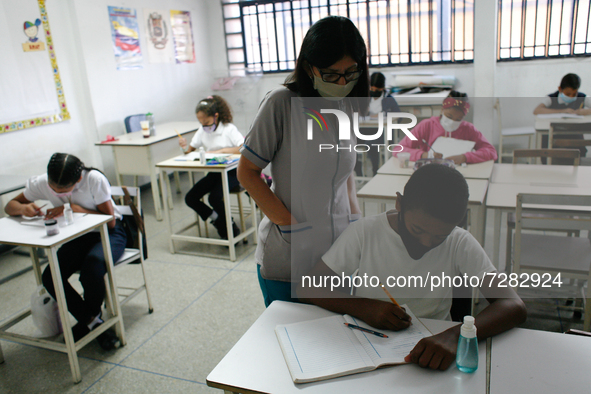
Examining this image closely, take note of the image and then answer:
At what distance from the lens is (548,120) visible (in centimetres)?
161

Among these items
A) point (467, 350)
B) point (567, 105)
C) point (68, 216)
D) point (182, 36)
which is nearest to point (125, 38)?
point (182, 36)

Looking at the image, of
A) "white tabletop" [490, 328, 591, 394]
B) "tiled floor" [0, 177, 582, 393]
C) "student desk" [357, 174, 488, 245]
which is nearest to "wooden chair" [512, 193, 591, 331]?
"tiled floor" [0, 177, 582, 393]

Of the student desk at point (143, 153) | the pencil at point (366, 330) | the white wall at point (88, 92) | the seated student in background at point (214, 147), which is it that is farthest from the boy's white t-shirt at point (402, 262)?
the white wall at point (88, 92)

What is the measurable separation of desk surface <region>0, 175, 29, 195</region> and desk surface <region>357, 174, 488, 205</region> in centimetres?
262

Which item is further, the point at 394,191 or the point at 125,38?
the point at 125,38

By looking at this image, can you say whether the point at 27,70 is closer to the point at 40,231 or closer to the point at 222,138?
the point at 222,138

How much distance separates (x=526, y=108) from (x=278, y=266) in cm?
91

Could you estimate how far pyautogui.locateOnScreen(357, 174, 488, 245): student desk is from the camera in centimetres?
114

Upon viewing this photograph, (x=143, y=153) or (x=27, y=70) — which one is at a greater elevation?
(x=27, y=70)

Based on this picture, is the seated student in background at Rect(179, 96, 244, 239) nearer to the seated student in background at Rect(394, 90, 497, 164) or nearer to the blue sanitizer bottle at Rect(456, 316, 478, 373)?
the seated student in background at Rect(394, 90, 497, 164)

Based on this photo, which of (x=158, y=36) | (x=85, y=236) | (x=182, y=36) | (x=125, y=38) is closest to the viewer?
(x=85, y=236)

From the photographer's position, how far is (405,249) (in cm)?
112

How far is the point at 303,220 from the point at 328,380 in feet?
1.48

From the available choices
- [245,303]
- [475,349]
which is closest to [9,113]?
[245,303]
